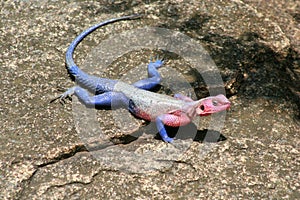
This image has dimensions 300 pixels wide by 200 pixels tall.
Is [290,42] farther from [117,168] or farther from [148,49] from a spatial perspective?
[117,168]

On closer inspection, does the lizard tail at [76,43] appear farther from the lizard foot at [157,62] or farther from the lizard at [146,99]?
the lizard foot at [157,62]

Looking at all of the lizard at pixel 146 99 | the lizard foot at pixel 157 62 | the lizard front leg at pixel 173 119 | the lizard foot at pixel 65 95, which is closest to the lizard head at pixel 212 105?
the lizard at pixel 146 99

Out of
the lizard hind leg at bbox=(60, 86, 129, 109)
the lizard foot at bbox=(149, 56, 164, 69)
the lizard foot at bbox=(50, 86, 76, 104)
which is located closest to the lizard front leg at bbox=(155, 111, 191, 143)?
the lizard hind leg at bbox=(60, 86, 129, 109)

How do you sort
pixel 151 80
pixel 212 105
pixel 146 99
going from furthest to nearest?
pixel 151 80 < pixel 146 99 < pixel 212 105

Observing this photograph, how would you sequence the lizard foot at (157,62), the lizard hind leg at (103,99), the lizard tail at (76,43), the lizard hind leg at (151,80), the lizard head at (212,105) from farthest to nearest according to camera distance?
the lizard foot at (157,62), the lizard tail at (76,43), the lizard hind leg at (151,80), the lizard hind leg at (103,99), the lizard head at (212,105)

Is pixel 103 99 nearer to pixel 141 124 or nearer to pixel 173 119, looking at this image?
pixel 141 124

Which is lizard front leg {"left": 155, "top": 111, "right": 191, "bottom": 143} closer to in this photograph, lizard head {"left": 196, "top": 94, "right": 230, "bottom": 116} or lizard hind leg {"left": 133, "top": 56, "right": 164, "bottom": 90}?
lizard head {"left": 196, "top": 94, "right": 230, "bottom": 116}

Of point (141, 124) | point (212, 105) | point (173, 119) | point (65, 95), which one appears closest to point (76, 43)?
point (65, 95)
